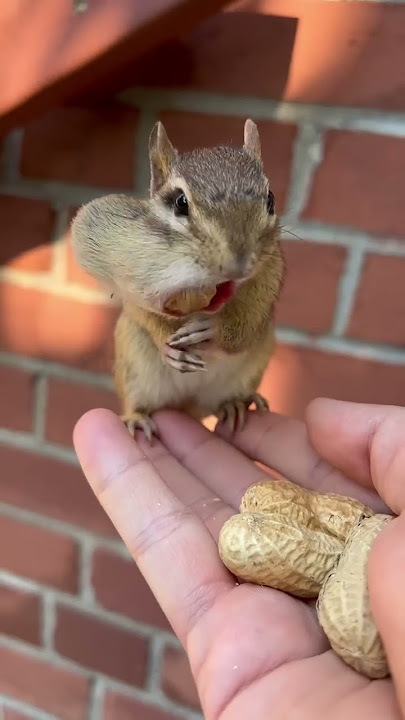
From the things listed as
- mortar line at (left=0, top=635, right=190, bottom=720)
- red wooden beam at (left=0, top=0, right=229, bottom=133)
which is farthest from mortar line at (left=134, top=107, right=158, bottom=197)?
mortar line at (left=0, top=635, right=190, bottom=720)

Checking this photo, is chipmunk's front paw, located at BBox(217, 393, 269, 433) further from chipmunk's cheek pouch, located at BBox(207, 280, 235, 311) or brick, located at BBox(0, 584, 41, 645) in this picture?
brick, located at BBox(0, 584, 41, 645)

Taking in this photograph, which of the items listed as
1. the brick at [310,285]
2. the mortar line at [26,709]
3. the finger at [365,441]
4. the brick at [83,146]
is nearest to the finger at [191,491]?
the finger at [365,441]

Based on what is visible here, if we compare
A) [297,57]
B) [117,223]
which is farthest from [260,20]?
[117,223]

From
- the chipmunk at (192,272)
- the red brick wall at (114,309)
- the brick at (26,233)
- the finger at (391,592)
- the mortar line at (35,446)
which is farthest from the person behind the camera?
the mortar line at (35,446)

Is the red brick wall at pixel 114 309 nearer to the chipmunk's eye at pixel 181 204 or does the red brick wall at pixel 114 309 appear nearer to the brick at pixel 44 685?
the brick at pixel 44 685

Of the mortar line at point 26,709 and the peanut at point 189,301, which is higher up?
the peanut at point 189,301

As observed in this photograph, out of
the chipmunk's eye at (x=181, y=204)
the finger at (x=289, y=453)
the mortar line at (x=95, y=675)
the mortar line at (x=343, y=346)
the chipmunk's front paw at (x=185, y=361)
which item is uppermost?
the chipmunk's eye at (x=181, y=204)

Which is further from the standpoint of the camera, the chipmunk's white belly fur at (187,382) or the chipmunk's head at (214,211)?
the chipmunk's white belly fur at (187,382)
